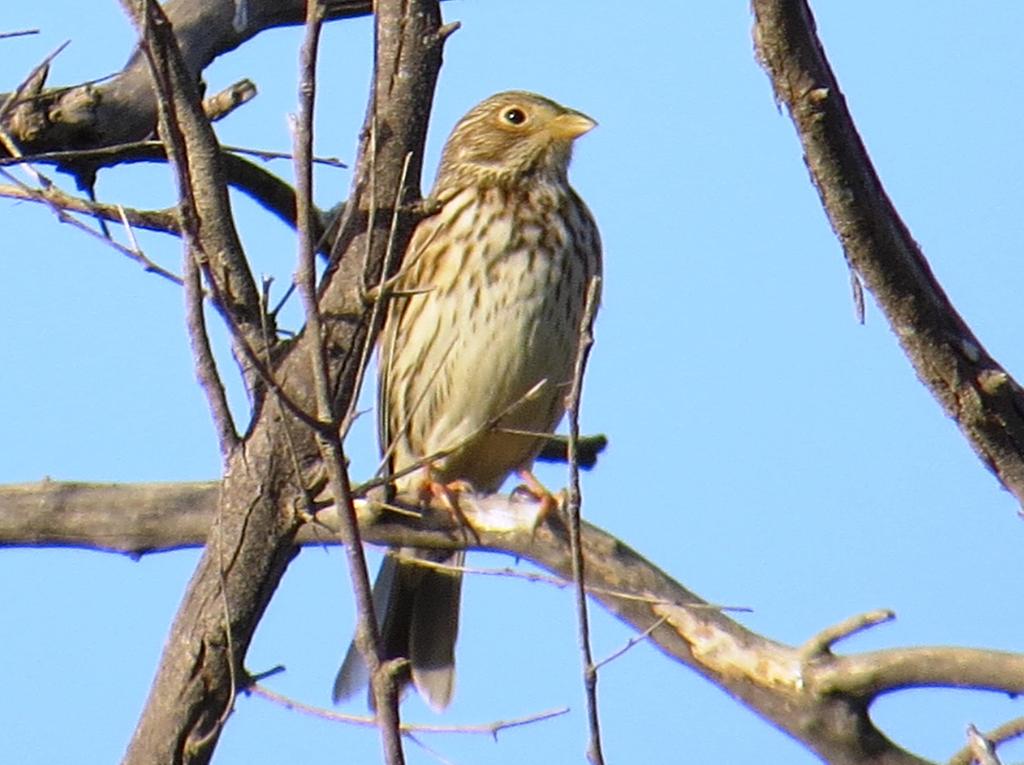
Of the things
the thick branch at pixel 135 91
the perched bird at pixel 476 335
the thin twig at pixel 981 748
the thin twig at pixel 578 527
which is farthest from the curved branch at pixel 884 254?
the thick branch at pixel 135 91

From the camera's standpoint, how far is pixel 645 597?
3.77 m

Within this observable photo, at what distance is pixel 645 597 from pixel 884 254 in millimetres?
779

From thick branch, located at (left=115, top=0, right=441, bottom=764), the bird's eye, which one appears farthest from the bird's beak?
thick branch, located at (left=115, top=0, right=441, bottom=764)

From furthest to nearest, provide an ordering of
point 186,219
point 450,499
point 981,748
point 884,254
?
point 450,499 < point 884,254 < point 186,219 < point 981,748

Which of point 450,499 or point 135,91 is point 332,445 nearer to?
point 450,499

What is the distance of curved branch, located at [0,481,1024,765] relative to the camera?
130 inches

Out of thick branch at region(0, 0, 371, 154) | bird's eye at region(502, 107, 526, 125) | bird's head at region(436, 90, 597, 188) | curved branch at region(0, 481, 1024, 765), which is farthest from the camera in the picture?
bird's eye at region(502, 107, 526, 125)

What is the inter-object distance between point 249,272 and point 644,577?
3.76 feet

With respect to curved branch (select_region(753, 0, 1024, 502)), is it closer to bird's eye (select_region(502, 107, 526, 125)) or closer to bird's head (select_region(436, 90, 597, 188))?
bird's head (select_region(436, 90, 597, 188))

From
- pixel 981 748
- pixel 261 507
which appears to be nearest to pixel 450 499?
pixel 261 507

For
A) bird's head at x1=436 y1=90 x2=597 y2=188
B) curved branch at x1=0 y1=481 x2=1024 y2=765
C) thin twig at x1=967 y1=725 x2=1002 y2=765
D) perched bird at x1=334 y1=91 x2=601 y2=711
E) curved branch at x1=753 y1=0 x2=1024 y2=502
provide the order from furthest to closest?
bird's head at x1=436 y1=90 x2=597 y2=188 → perched bird at x1=334 y1=91 x2=601 y2=711 → curved branch at x1=753 y1=0 x2=1024 y2=502 → curved branch at x1=0 y1=481 x2=1024 y2=765 → thin twig at x1=967 y1=725 x2=1002 y2=765

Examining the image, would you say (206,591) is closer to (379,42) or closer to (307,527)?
(307,527)

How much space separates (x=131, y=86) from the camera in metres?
5.39

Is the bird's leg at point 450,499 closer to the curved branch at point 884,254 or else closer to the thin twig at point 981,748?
the curved branch at point 884,254
